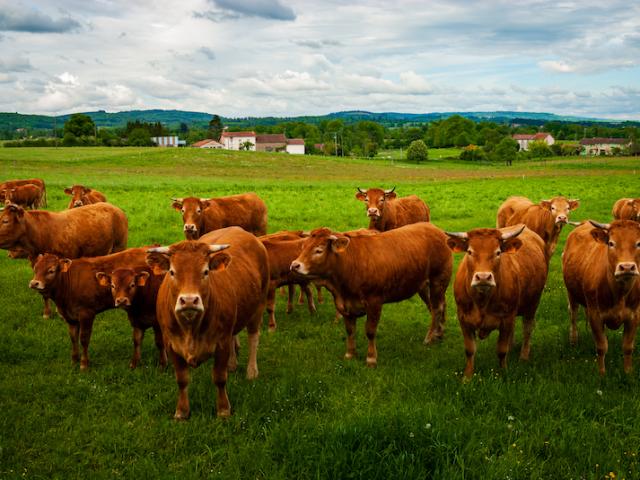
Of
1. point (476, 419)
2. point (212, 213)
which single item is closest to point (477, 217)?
point (212, 213)

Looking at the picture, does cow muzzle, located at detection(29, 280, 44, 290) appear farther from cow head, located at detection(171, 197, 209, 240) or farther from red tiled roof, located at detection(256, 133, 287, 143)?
red tiled roof, located at detection(256, 133, 287, 143)

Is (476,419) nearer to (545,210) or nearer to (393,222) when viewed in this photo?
(393,222)

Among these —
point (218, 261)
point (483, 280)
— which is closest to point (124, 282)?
point (218, 261)

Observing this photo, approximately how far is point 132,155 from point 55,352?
70923 mm

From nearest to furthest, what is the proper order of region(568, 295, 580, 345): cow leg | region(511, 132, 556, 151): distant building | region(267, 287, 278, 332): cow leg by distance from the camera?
region(568, 295, 580, 345): cow leg, region(267, 287, 278, 332): cow leg, region(511, 132, 556, 151): distant building

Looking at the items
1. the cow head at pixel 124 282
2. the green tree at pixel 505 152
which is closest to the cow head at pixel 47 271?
the cow head at pixel 124 282

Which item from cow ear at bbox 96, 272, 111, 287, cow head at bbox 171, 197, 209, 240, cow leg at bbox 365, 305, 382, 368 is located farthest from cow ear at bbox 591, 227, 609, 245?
cow head at bbox 171, 197, 209, 240

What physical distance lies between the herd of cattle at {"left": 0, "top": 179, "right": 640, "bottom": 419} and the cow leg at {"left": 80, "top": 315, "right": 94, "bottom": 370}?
0.06ft

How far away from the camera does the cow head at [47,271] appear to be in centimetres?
770

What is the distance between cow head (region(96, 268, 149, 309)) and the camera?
23.7ft

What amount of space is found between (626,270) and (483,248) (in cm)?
158

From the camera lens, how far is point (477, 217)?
22297mm

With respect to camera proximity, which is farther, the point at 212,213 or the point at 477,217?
the point at 477,217

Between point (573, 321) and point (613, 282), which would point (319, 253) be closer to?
point (613, 282)
